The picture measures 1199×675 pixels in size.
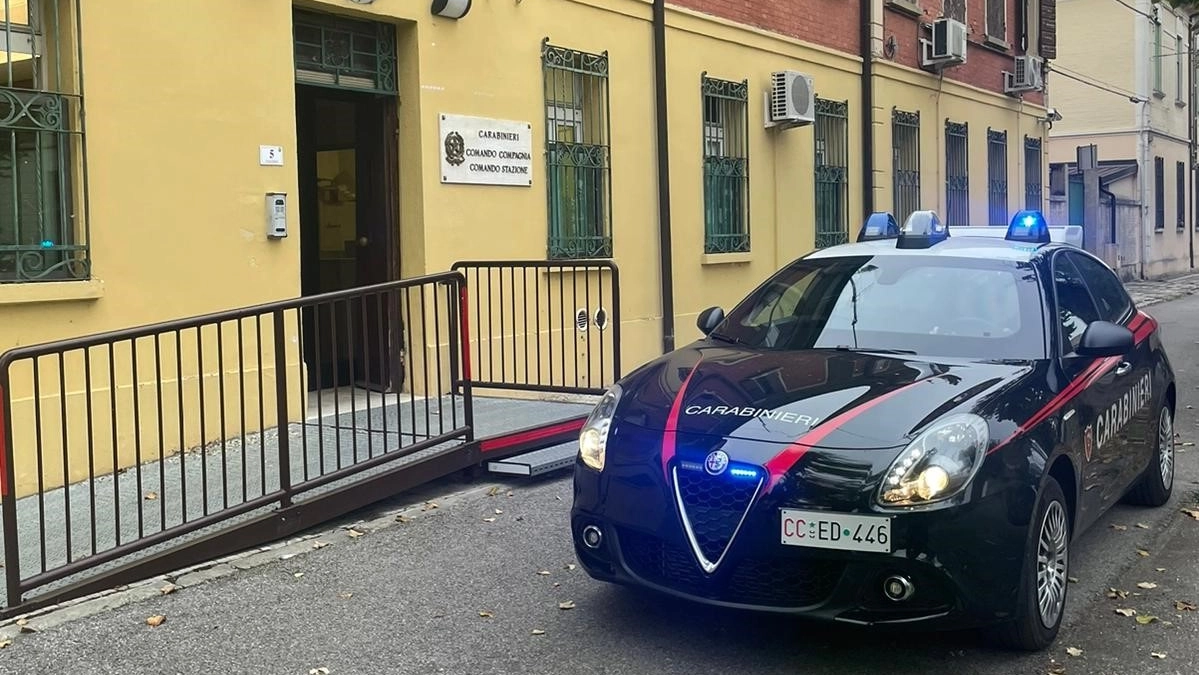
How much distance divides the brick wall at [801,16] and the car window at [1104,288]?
6338 millimetres

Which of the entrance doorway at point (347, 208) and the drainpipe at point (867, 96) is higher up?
the drainpipe at point (867, 96)

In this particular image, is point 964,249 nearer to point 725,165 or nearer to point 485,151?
point 485,151

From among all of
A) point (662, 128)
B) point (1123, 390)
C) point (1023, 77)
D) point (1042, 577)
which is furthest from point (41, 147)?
point (1023, 77)

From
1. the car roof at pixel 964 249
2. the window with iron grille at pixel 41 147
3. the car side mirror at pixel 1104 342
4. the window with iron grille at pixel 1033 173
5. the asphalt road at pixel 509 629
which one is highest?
the window with iron grille at pixel 1033 173

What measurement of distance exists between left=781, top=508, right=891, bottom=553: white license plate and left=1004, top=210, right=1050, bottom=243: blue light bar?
103 inches

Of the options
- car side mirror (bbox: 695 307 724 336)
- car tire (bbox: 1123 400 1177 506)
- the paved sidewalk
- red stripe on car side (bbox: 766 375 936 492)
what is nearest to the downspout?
car side mirror (bbox: 695 307 724 336)

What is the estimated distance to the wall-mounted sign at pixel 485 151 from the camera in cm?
866

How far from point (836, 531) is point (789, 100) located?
31.3ft

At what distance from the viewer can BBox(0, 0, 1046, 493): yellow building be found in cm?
625

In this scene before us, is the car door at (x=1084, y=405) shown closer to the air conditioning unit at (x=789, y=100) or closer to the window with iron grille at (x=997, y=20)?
the air conditioning unit at (x=789, y=100)

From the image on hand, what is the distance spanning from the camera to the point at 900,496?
3.73 meters

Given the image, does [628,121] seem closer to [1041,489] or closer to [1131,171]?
[1041,489]

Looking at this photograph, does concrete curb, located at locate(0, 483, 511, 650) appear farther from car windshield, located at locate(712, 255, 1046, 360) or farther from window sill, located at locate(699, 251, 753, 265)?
window sill, located at locate(699, 251, 753, 265)

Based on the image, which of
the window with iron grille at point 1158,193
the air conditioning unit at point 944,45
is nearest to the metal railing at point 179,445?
the air conditioning unit at point 944,45
